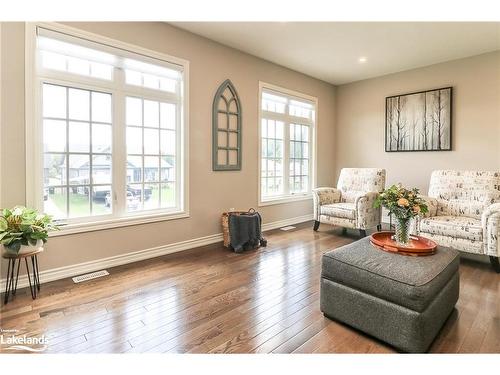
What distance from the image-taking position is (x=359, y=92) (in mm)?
5406

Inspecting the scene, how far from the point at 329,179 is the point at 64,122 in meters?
4.68

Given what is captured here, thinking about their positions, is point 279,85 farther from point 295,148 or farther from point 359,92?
point 359,92

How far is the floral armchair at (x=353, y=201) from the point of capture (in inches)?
154

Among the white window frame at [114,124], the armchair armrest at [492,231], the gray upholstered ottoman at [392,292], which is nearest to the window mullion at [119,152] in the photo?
the white window frame at [114,124]

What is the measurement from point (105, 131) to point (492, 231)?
4108 millimetres

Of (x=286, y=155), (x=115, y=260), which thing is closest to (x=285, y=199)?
(x=286, y=155)

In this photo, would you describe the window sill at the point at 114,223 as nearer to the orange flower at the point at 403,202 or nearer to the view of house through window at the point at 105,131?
the view of house through window at the point at 105,131

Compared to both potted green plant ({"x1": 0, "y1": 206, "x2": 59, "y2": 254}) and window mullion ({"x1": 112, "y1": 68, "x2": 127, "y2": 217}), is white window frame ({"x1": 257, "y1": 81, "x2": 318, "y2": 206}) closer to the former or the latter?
window mullion ({"x1": 112, "y1": 68, "x2": 127, "y2": 217})

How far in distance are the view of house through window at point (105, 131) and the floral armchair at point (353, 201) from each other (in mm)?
2210

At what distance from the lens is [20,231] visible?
213 centimetres

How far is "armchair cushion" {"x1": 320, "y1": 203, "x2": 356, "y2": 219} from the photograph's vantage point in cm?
397

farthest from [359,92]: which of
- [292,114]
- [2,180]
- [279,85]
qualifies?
[2,180]

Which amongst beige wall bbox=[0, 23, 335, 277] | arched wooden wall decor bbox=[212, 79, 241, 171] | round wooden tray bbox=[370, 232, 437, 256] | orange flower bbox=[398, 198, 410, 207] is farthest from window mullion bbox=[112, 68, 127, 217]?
orange flower bbox=[398, 198, 410, 207]
